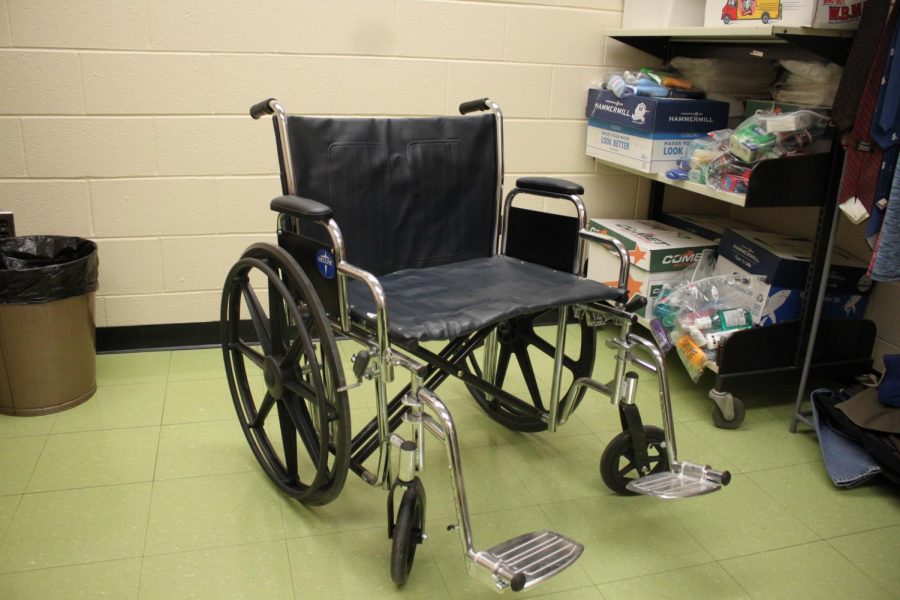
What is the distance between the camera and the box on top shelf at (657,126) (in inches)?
104

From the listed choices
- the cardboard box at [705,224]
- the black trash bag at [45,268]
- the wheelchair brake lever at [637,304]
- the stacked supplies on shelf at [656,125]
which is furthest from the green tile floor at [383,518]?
the stacked supplies on shelf at [656,125]

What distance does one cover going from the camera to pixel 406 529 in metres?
1.61

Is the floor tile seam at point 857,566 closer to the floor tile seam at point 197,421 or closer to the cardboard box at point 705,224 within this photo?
the cardboard box at point 705,224

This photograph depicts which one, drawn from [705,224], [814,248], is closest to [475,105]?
[814,248]

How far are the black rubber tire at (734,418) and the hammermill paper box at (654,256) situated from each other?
0.51m

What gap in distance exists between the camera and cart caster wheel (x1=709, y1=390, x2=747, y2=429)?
2379 millimetres

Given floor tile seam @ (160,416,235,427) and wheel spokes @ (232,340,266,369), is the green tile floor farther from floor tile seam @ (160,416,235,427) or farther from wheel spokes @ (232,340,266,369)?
wheel spokes @ (232,340,266,369)

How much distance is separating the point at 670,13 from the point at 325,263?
1.74m

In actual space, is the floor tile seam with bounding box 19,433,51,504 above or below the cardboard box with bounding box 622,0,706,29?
below

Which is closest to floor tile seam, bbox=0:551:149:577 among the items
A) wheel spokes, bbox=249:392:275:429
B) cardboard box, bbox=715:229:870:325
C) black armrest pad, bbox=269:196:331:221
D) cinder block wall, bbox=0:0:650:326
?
wheel spokes, bbox=249:392:275:429

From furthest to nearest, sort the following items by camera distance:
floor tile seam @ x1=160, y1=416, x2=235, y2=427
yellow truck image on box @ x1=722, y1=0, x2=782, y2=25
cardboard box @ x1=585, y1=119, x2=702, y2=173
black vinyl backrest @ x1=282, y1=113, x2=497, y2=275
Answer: cardboard box @ x1=585, y1=119, x2=702, y2=173 → floor tile seam @ x1=160, y1=416, x2=235, y2=427 → yellow truck image on box @ x1=722, y1=0, x2=782, y2=25 → black vinyl backrest @ x1=282, y1=113, x2=497, y2=275

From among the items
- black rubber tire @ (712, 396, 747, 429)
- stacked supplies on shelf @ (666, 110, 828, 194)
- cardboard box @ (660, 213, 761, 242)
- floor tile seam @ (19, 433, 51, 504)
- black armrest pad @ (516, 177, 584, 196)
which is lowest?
floor tile seam @ (19, 433, 51, 504)

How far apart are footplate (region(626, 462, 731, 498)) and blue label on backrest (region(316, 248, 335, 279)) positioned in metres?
→ 0.85

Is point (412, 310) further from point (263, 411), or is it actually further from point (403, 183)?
point (263, 411)
